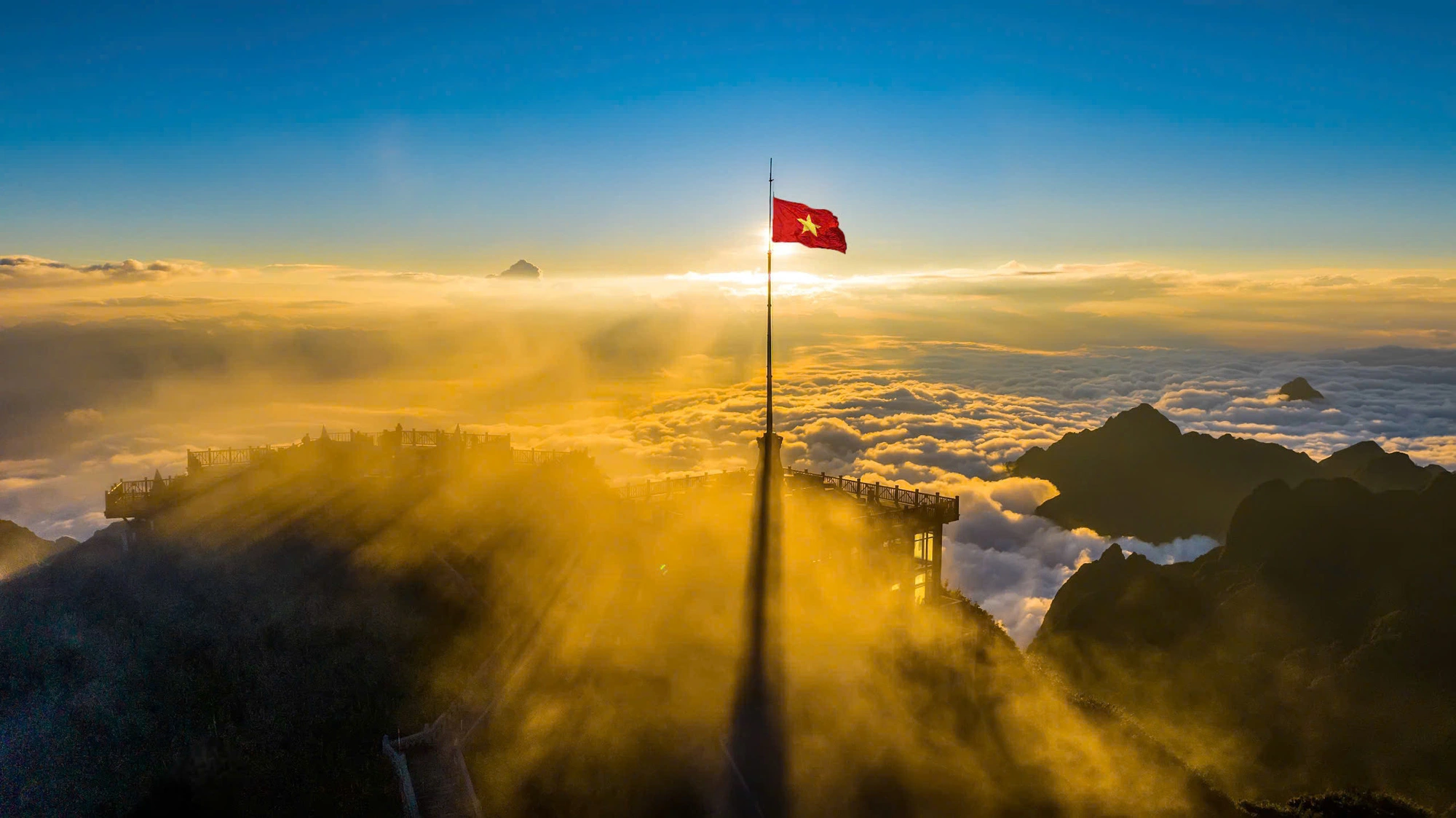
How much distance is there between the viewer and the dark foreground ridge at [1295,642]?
97.8 metres

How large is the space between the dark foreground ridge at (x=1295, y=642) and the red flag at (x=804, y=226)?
267 feet

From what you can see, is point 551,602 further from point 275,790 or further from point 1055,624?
point 1055,624

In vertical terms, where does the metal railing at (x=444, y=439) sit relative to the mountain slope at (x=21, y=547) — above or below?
above

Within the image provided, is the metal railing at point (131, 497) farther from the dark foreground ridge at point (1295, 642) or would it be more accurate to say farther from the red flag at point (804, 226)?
the dark foreground ridge at point (1295, 642)

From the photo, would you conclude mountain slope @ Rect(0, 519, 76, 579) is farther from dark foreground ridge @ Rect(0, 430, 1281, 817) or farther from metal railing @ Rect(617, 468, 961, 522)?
metal railing @ Rect(617, 468, 961, 522)

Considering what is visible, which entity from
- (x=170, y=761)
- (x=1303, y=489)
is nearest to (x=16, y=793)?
(x=170, y=761)

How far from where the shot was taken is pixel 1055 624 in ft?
483

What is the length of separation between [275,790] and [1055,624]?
140647mm

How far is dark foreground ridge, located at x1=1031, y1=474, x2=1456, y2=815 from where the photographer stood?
9781 cm

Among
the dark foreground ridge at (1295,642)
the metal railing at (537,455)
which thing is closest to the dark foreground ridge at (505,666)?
the metal railing at (537,455)

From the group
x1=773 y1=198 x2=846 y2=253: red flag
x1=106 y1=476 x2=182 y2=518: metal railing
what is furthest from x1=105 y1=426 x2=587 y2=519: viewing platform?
x1=773 y1=198 x2=846 y2=253: red flag

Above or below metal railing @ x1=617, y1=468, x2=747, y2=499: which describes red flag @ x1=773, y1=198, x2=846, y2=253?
above

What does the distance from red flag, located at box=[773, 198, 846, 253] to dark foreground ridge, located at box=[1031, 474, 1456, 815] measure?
81.5 meters

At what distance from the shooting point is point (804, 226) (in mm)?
37094
